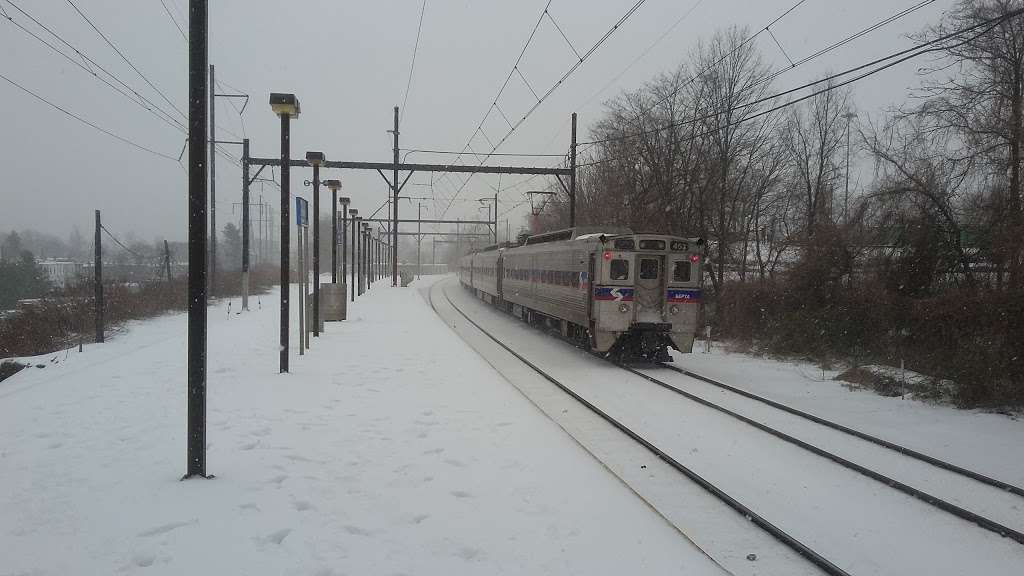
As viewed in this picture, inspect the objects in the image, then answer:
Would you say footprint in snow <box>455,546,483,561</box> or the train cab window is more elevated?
the train cab window

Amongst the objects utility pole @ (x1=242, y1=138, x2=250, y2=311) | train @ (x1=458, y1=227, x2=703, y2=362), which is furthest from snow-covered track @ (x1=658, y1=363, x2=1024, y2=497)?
utility pole @ (x1=242, y1=138, x2=250, y2=311)

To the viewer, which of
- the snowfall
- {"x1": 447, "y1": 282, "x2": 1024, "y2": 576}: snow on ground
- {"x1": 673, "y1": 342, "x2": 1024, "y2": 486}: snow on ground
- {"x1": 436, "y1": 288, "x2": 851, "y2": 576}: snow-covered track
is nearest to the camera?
the snowfall

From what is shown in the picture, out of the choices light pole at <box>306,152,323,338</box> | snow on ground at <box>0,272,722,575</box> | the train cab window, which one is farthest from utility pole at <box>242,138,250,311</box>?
the train cab window

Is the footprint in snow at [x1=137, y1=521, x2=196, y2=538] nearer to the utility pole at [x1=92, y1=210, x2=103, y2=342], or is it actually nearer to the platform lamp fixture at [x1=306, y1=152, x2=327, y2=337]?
the platform lamp fixture at [x1=306, y1=152, x2=327, y2=337]

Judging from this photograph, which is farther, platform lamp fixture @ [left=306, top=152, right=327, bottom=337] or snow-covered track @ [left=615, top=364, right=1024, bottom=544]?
platform lamp fixture @ [left=306, top=152, right=327, bottom=337]

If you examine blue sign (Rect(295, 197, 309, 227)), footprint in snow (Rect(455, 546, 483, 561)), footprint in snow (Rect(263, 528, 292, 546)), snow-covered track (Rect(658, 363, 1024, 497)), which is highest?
blue sign (Rect(295, 197, 309, 227))

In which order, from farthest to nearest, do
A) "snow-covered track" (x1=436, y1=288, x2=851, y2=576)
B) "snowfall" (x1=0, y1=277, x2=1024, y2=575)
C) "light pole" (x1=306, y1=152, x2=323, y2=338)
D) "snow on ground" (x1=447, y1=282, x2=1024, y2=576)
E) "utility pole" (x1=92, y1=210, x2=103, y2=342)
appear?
1. "light pole" (x1=306, y1=152, x2=323, y2=338)
2. "utility pole" (x1=92, y1=210, x2=103, y2=342)
3. "snow on ground" (x1=447, y1=282, x2=1024, y2=576)
4. "snow-covered track" (x1=436, y1=288, x2=851, y2=576)
5. "snowfall" (x1=0, y1=277, x2=1024, y2=575)

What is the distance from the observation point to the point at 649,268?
45.2 ft

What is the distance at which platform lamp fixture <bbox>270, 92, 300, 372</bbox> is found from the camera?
970cm

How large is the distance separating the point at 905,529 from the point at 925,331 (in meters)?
7.78

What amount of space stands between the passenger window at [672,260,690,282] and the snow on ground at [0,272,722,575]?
5843mm

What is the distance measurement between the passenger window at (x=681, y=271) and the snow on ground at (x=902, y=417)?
1949 millimetres

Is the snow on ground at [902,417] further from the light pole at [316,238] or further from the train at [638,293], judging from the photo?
the light pole at [316,238]

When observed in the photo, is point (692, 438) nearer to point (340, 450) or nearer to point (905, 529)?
point (905, 529)
